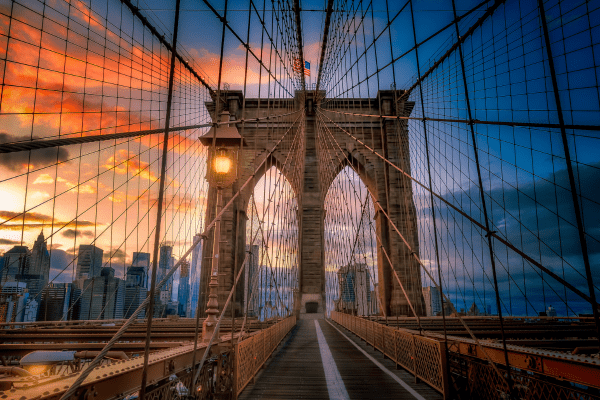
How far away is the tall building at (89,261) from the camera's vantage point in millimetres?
6656

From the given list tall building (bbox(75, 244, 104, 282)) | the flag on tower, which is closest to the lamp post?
tall building (bbox(75, 244, 104, 282))

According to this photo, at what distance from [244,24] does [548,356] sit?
12.9 meters

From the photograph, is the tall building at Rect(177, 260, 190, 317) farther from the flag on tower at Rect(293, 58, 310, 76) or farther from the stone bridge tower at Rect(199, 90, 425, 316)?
the flag on tower at Rect(293, 58, 310, 76)

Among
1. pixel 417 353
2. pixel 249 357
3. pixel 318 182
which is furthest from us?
pixel 318 182

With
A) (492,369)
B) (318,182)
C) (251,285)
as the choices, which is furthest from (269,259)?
(318,182)

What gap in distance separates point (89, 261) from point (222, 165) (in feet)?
15.3

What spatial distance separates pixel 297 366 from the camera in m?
5.23

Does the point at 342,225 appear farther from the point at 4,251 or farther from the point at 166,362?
the point at 166,362

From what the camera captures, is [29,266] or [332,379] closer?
[332,379]

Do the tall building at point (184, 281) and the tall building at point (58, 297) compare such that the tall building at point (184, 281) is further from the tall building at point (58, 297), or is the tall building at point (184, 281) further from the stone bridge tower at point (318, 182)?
the stone bridge tower at point (318, 182)

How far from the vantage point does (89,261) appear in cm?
697

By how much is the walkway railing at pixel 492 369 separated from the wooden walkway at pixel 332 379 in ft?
0.86

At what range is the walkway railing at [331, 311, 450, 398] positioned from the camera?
146 inches

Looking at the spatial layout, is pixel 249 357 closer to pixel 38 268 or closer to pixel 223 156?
pixel 223 156
